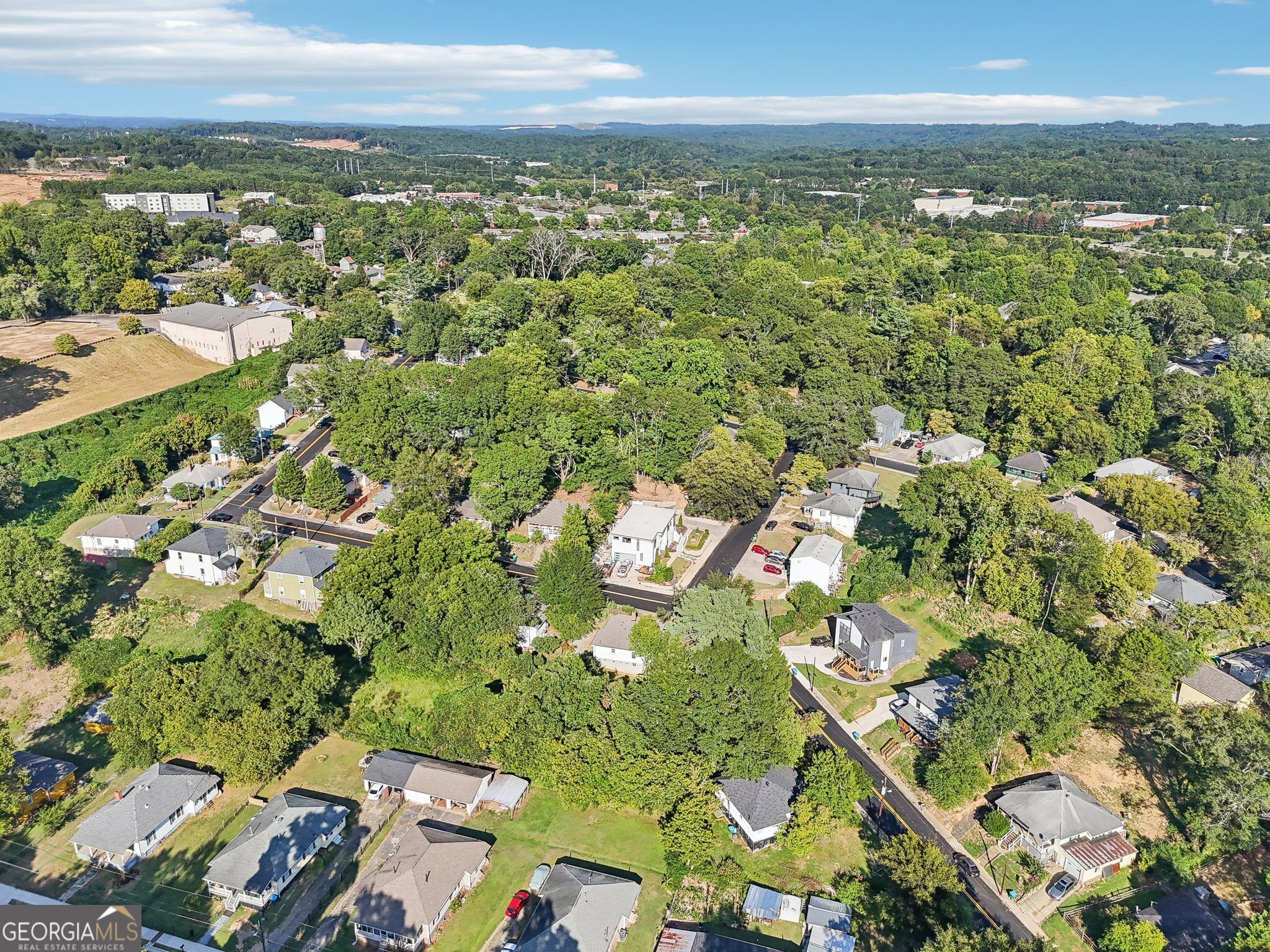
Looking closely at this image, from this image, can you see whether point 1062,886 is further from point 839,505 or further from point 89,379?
point 89,379

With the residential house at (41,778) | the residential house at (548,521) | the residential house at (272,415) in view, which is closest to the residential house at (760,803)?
the residential house at (548,521)

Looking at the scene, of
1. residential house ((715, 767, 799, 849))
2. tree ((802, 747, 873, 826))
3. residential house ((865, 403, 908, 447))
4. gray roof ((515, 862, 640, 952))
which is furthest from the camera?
residential house ((865, 403, 908, 447))

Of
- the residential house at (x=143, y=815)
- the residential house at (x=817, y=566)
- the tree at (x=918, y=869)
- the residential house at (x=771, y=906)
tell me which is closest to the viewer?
the tree at (x=918, y=869)

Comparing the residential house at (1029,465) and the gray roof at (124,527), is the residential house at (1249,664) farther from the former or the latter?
the gray roof at (124,527)

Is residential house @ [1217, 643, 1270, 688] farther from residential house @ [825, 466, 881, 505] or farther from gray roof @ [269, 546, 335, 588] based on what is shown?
gray roof @ [269, 546, 335, 588]

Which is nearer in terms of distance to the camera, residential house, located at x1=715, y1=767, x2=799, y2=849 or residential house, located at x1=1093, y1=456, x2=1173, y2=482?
residential house, located at x1=715, y1=767, x2=799, y2=849

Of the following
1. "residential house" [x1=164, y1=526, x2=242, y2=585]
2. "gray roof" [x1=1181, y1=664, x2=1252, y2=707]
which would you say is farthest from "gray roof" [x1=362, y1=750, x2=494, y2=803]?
"gray roof" [x1=1181, y1=664, x2=1252, y2=707]

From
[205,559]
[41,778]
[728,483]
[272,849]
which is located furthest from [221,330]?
[272,849]
